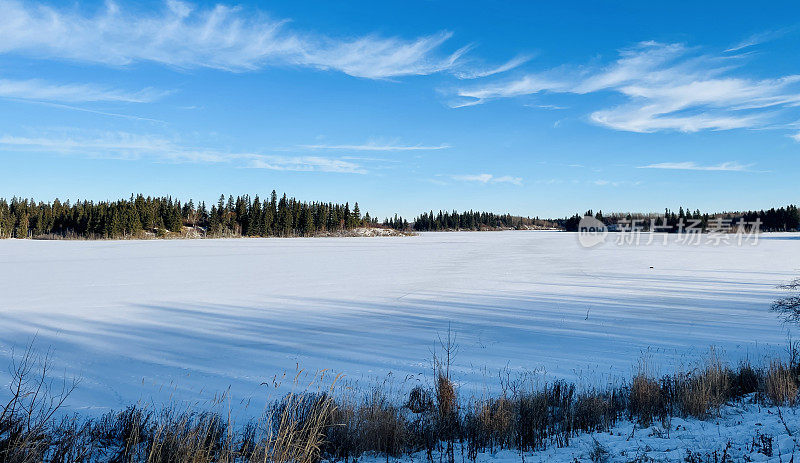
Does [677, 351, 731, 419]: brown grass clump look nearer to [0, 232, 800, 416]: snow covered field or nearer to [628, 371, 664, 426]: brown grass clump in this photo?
[628, 371, 664, 426]: brown grass clump

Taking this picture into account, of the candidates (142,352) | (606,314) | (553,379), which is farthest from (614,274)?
(142,352)

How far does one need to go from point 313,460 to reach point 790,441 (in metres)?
4.35

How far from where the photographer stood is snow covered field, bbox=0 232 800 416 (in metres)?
6.78

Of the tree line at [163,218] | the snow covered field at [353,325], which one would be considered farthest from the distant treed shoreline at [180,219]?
the snow covered field at [353,325]

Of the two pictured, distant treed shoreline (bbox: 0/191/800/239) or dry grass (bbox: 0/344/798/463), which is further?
distant treed shoreline (bbox: 0/191/800/239)

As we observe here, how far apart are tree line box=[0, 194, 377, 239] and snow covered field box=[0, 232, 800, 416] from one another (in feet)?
175

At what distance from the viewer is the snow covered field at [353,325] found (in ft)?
22.2

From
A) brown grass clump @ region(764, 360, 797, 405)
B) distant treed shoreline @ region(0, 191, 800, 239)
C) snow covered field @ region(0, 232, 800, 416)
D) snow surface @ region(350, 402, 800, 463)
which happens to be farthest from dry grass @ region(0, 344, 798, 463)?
distant treed shoreline @ region(0, 191, 800, 239)

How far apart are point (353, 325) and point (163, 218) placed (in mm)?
71753

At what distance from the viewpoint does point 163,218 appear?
71000 millimetres

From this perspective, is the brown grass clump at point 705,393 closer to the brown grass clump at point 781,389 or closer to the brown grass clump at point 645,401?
the brown grass clump at point 645,401

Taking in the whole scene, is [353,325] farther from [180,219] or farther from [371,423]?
[180,219]

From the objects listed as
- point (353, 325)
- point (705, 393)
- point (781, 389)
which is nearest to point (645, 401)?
point (705, 393)

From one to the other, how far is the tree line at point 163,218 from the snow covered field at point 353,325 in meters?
53.3
